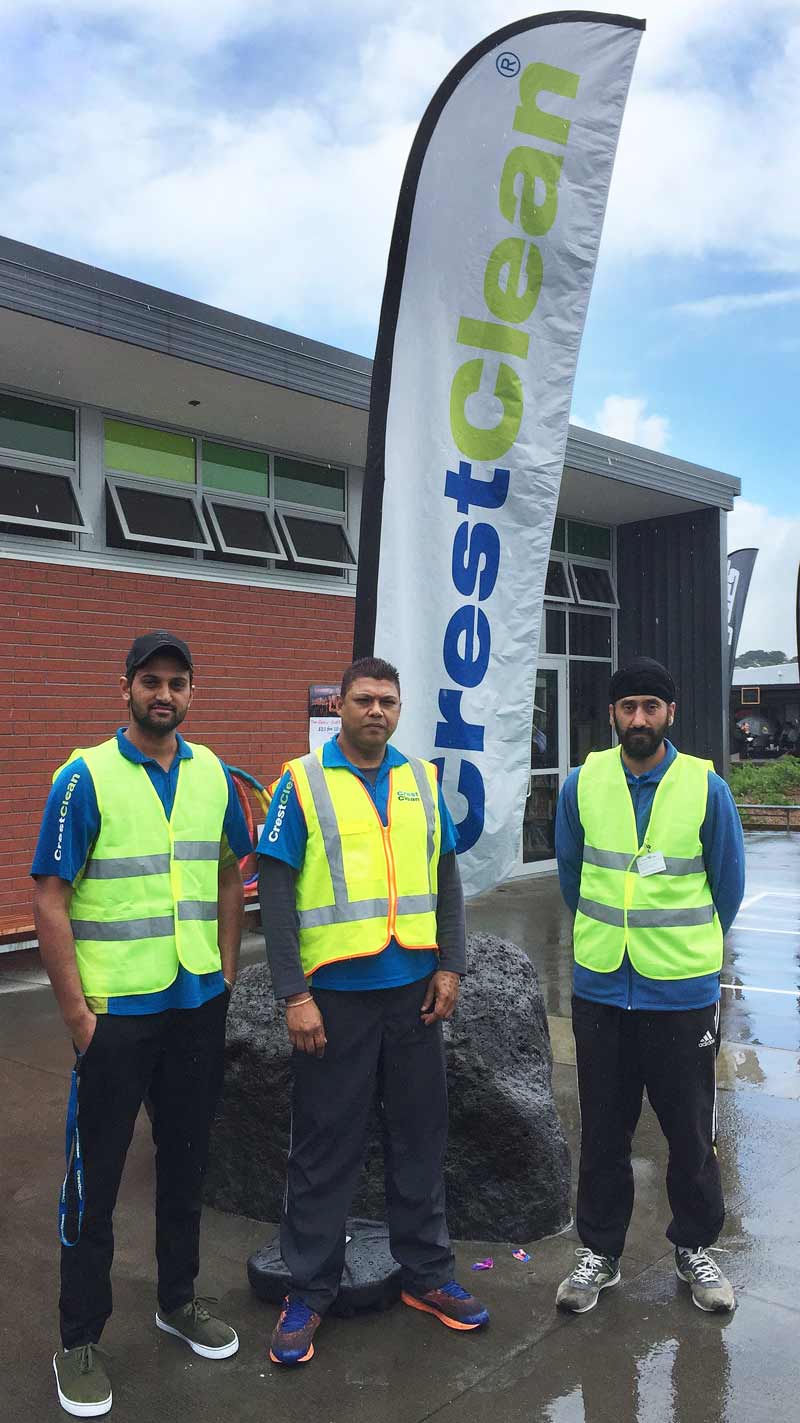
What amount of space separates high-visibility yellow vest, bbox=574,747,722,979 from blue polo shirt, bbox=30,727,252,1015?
3.97ft

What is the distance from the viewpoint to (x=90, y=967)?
3033mm

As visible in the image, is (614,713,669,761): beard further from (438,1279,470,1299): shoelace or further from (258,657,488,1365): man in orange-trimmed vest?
(438,1279,470,1299): shoelace

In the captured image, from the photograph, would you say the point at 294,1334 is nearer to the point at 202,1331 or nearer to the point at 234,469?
the point at 202,1331

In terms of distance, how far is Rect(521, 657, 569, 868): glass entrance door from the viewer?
13.0m

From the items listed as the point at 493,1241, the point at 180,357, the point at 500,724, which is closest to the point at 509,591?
the point at 500,724

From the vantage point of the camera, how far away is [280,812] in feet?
11.0

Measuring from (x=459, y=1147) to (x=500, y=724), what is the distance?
1579mm

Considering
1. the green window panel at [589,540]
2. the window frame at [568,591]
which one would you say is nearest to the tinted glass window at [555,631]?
the window frame at [568,591]

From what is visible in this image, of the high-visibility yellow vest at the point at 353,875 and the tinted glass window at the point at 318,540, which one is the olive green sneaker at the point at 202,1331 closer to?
the high-visibility yellow vest at the point at 353,875

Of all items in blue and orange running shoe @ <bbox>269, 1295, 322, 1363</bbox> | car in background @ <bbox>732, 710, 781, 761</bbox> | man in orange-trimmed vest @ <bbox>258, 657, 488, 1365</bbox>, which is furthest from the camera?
car in background @ <bbox>732, 710, 781, 761</bbox>

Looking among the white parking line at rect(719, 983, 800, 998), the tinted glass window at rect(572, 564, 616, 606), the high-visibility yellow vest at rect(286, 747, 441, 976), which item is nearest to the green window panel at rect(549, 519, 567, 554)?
the tinted glass window at rect(572, 564, 616, 606)

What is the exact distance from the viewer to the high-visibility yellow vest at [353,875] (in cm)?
331

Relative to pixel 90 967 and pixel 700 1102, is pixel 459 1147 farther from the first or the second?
pixel 90 967

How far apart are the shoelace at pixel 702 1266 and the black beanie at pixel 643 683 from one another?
1705 millimetres
